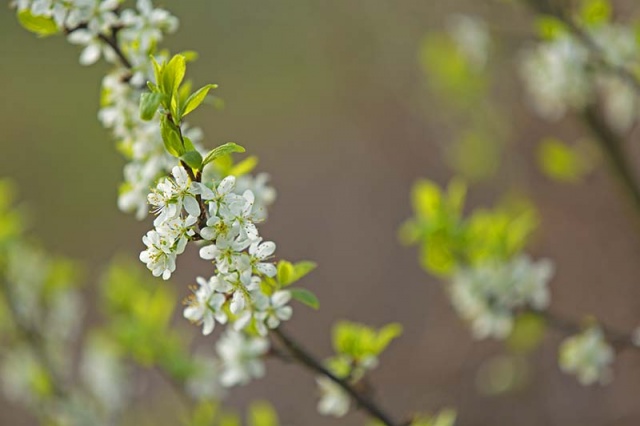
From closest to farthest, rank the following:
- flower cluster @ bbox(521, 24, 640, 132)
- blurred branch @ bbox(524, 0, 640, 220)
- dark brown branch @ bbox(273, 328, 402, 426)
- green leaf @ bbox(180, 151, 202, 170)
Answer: green leaf @ bbox(180, 151, 202, 170), dark brown branch @ bbox(273, 328, 402, 426), flower cluster @ bbox(521, 24, 640, 132), blurred branch @ bbox(524, 0, 640, 220)

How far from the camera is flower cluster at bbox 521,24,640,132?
1912 mm

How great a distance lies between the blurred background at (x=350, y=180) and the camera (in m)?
3.15

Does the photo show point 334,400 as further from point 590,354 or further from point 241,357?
point 590,354

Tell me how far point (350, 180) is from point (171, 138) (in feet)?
14.3

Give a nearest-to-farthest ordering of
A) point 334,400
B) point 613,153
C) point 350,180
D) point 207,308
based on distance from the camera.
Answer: point 207,308 < point 334,400 < point 613,153 < point 350,180

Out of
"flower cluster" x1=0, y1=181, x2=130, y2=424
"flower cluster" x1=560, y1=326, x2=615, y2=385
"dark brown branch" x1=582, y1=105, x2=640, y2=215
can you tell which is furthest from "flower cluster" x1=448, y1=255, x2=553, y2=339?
"flower cluster" x1=0, y1=181, x2=130, y2=424

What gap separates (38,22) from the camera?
4.42ft

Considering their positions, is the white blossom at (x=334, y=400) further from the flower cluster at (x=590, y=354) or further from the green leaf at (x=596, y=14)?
the green leaf at (x=596, y=14)

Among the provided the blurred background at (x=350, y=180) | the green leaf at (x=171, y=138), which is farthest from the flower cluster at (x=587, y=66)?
the green leaf at (x=171, y=138)

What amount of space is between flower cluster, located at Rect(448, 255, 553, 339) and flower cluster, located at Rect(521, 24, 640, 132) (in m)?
0.55

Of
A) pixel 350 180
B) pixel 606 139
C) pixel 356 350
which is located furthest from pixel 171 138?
pixel 350 180

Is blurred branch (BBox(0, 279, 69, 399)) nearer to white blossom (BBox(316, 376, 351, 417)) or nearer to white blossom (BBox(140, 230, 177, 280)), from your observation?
white blossom (BBox(316, 376, 351, 417))

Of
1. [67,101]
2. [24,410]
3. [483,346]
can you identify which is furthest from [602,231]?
[67,101]

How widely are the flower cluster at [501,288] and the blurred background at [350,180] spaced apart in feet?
2.37
